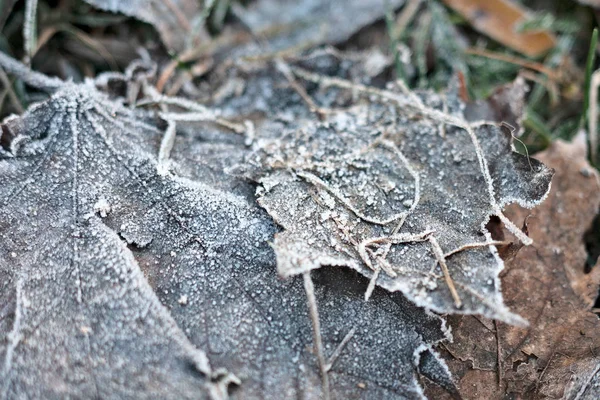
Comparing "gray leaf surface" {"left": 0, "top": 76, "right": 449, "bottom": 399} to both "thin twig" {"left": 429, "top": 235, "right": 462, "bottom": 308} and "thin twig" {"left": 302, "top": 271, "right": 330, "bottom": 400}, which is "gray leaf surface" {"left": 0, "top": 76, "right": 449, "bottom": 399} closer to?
"thin twig" {"left": 302, "top": 271, "right": 330, "bottom": 400}

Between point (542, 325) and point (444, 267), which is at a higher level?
point (444, 267)

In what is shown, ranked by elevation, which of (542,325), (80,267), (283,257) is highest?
(80,267)

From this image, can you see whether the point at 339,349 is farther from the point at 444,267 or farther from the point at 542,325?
the point at 542,325

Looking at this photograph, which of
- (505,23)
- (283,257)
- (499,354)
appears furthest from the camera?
(505,23)

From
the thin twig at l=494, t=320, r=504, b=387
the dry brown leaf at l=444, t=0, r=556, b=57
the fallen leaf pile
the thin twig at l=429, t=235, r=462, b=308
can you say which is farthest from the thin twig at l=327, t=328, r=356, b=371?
the dry brown leaf at l=444, t=0, r=556, b=57

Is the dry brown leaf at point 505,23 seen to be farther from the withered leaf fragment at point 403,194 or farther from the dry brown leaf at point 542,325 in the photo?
the dry brown leaf at point 542,325

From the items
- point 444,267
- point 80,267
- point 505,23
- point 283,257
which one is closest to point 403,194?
point 444,267

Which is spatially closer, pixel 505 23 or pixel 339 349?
pixel 339 349

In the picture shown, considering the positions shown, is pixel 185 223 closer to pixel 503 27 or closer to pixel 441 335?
pixel 441 335
